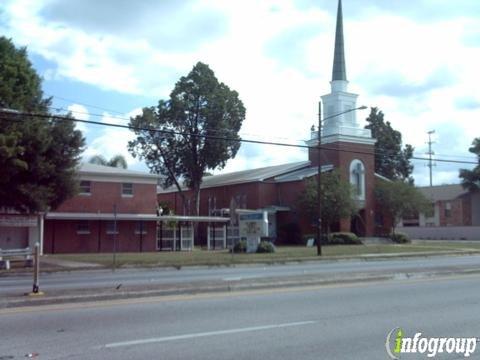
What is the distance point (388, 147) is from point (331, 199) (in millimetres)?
33992

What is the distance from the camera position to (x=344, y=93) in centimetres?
6009

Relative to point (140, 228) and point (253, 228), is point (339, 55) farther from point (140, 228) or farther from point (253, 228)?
point (140, 228)

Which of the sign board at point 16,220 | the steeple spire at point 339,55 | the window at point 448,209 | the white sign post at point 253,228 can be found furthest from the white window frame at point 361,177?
the sign board at point 16,220

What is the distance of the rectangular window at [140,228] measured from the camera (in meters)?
43.9

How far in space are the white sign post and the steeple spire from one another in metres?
26.4

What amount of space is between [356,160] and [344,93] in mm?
6850

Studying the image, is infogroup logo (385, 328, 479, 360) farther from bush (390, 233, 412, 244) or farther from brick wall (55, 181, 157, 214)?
bush (390, 233, 412, 244)

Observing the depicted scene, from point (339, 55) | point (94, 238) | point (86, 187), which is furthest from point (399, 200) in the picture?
point (86, 187)

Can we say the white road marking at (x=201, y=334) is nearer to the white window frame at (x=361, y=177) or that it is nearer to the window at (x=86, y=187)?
the window at (x=86, y=187)

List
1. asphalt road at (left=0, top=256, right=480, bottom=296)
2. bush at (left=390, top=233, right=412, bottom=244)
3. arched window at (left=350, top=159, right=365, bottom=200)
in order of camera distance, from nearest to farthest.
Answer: asphalt road at (left=0, top=256, right=480, bottom=296)
bush at (left=390, top=233, right=412, bottom=244)
arched window at (left=350, top=159, right=365, bottom=200)

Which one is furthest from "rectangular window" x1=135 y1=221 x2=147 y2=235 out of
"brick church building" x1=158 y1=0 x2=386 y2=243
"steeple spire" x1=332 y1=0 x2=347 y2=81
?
"steeple spire" x1=332 y1=0 x2=347 y2=81

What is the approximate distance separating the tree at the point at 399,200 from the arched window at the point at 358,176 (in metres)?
1.80

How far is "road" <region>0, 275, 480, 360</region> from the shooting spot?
301 inches

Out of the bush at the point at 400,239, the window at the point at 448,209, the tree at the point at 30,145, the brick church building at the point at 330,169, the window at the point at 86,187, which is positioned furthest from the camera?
the window at the point at 448,209
